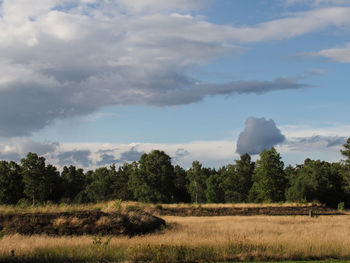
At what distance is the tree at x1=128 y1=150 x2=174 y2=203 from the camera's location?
87625 millimetres

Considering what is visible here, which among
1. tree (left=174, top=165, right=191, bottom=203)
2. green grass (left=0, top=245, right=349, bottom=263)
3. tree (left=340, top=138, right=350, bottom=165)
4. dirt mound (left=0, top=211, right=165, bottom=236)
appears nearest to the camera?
green grass (left=0, top=245, right=349, bottom=263)

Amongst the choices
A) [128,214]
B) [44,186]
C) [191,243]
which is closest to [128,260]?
[191,243]

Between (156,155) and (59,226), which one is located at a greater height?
(156,155)

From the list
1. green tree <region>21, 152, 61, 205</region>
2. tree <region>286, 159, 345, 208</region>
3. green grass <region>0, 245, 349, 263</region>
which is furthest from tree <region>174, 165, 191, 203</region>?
green grass <region>0, 245, 349, 263</region>

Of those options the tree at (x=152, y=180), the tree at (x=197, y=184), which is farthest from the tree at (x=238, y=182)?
the tree at (x=152, y=180)

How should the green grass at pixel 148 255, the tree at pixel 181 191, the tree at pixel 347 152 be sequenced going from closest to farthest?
the green grass at pixel 148 255 < the tree at pixel 347 152 < the tree at pixel 181 191

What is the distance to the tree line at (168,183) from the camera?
80.1 meters

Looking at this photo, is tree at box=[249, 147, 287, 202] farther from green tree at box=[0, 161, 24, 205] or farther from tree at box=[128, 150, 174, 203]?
green tree at box=[0, 161, 24, 205]

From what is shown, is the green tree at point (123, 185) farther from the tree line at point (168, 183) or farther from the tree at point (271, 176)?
the tree at point (271, 176)

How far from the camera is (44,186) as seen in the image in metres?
85.0

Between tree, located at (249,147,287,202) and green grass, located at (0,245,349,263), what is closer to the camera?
green grass, located at (0,245,349,263)

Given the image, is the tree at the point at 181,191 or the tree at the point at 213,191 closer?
the tree at the point at 213,191

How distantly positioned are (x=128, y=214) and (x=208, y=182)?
76.3 meters

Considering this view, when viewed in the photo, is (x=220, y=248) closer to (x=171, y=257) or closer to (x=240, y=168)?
(x=171, y=257)
